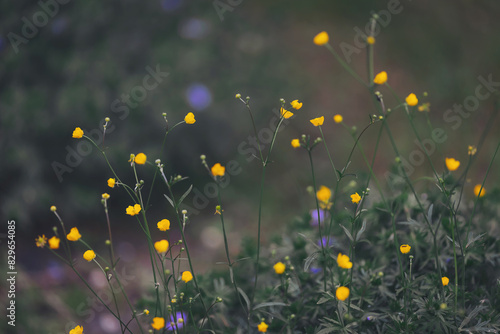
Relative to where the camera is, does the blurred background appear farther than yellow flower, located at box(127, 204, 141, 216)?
Yes

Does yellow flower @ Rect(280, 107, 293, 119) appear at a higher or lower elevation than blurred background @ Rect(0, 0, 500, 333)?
higher

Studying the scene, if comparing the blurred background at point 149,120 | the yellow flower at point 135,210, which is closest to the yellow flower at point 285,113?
the yellow flower at point 135,210

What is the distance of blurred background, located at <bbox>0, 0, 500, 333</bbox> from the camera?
2375 mm

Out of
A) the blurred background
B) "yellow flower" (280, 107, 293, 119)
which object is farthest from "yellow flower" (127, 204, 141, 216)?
the blurred background

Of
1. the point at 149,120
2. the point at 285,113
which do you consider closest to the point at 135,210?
the point at 285,113

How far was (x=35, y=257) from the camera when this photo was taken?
8.11ft

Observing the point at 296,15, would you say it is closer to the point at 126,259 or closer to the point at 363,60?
the point at 363,60

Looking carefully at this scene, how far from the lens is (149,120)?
2.56 metres

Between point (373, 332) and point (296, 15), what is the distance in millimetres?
3302

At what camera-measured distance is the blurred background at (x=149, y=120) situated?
2.38m

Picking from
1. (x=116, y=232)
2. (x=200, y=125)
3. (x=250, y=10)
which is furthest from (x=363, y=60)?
(x=116, y=232)

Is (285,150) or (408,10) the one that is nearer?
(285,150)

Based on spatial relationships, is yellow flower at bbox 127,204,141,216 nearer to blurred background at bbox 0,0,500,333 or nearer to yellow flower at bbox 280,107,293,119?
yellow flower at bbox 280,107,293,119

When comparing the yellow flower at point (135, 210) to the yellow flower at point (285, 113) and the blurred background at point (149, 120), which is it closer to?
the yellow flower at point (285, 113)
